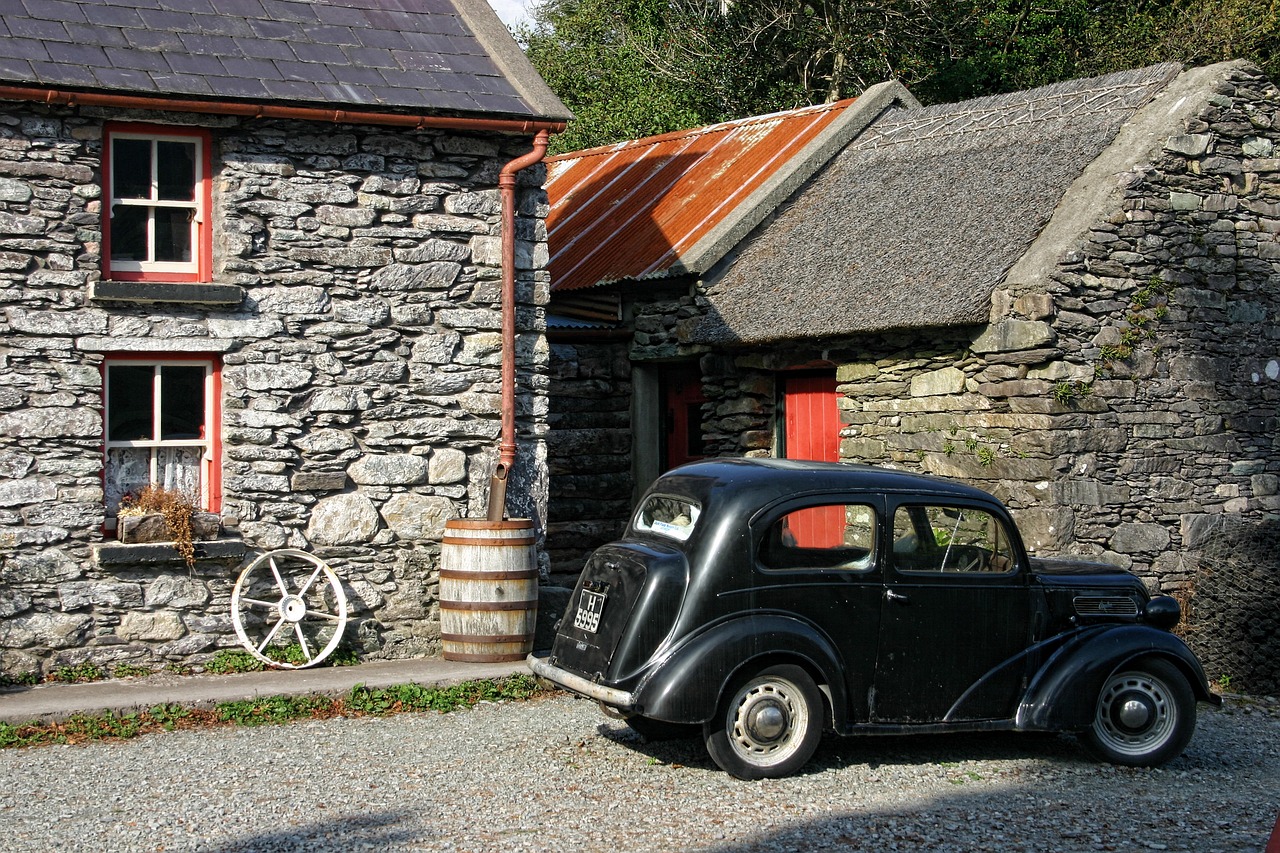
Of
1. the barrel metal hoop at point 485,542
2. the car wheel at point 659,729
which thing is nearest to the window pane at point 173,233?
the barrel metal hoop at point 485,542

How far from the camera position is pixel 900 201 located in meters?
13.5

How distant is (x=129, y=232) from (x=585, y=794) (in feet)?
17.6

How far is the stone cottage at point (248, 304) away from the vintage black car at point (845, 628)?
2868 mm

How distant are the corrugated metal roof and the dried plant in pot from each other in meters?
5.85

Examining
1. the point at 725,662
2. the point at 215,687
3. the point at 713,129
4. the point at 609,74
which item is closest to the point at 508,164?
the point at 215,687

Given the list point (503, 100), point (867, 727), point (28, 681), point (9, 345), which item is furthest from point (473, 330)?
point (867, 727)

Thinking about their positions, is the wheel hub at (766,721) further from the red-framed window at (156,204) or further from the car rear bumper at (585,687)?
the red-framed window at (156,204)

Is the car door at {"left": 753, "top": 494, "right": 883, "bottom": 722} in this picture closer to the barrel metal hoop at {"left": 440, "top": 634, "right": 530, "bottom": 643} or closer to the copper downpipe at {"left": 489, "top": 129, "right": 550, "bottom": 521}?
the barrel metal hoop at {"left": 440, "top": 634, "right": 530, "bottom": 643}

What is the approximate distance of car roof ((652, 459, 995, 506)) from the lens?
7301 mm

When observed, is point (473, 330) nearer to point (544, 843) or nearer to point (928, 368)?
point (928, 368)

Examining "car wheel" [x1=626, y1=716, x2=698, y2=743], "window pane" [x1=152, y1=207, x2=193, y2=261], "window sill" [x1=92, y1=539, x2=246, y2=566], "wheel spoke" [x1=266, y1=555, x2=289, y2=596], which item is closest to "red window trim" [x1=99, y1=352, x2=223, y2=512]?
"window sill" [x1=92, y1=539, x2=246, y2=566]

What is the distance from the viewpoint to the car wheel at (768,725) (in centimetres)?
697

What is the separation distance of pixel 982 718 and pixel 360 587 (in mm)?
4694

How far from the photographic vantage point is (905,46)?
2205cm
